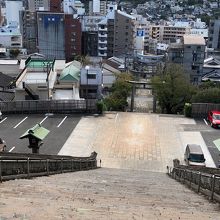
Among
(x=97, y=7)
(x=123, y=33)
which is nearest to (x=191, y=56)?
(x=123, y=33)

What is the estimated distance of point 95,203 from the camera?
290 inches

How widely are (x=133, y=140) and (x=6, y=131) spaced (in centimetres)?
762

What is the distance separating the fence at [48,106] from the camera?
981 inches

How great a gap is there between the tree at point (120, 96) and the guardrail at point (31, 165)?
20.6 metres

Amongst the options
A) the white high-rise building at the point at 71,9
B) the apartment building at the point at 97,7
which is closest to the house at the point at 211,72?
the white high-rise building at the point at 71,9

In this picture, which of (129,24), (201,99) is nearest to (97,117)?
(201,99)

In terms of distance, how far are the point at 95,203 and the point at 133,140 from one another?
47.1 feet

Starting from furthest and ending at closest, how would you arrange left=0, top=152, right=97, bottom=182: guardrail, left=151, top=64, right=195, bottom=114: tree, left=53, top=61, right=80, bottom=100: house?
left=53, top=61, right=80, bottom=100: house → left=151, top=64, right=195, bottom=114: tree → left=0, top=152, right=97, bottom=182: guardrail

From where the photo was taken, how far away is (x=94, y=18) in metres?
89.1

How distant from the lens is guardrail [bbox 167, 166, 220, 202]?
8430 millimetres

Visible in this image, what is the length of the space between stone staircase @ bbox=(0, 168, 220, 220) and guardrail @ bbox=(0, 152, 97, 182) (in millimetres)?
404

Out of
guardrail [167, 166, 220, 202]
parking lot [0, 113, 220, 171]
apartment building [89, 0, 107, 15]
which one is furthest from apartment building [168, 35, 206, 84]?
apartment building [89, 0, 107, 15]

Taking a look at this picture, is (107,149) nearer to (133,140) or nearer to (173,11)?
(133,140)

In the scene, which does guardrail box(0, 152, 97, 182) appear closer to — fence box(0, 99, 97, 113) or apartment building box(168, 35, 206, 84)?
fence box(0, 99, 97, 113)
